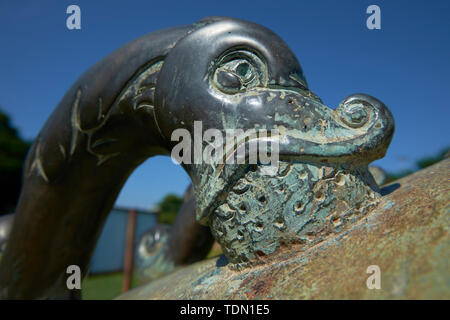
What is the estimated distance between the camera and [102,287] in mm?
5660

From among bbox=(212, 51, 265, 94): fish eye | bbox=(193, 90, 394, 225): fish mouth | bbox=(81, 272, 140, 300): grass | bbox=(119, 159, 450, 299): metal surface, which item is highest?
bbox=(212, 51, 265, 94): fish eye

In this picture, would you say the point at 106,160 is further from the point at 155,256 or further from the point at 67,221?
the point at 155,256

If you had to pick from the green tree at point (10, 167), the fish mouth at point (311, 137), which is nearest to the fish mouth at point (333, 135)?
the fish mouth at point (311, 137)

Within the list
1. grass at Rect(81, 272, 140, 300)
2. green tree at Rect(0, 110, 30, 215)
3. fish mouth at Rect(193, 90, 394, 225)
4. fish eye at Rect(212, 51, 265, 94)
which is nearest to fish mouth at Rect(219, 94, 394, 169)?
fish mouth at Rect(193, 90, 394, 225)

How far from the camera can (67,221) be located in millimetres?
1324

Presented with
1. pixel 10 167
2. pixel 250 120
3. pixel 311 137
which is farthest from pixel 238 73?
pixel 10 167

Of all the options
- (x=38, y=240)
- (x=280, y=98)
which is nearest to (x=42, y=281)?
(x=38, y=240)

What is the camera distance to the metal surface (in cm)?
54

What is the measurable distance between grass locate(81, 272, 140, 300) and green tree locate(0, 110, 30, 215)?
23.5 feet

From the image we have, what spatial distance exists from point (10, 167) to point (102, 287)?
8977 mm

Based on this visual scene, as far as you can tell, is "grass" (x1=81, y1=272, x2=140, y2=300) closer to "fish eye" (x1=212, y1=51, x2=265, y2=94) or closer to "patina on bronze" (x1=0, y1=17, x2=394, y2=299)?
"patina on bronze" (x1=0, y1=17, x2=394, y2=299)

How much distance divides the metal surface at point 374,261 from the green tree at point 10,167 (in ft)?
43.5

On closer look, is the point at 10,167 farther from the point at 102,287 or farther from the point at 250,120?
the point at 250,120
